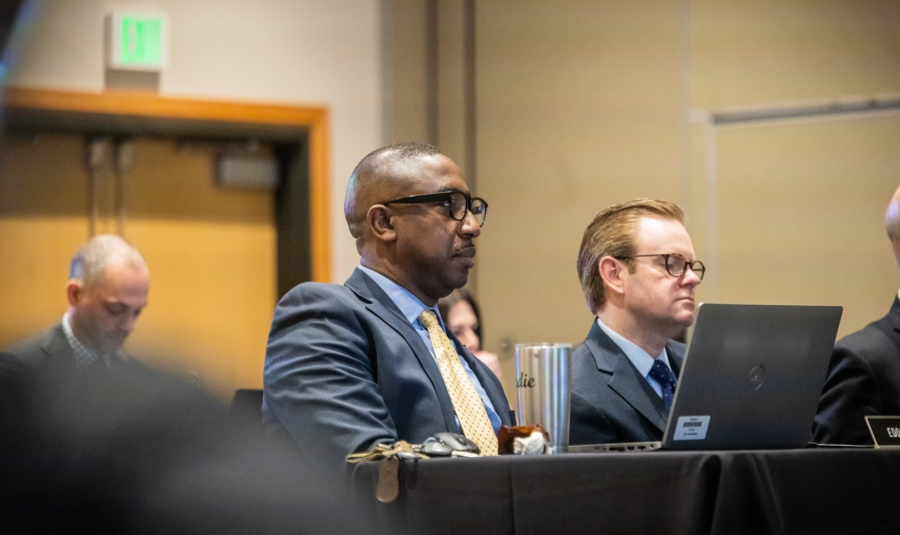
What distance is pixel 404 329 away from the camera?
186 centimetres

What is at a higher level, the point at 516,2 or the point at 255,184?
the point at 516,2

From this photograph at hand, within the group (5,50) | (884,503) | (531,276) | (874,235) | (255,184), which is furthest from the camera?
(255,184)

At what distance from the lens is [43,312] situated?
0.95 ft

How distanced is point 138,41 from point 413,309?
2751 millimetres

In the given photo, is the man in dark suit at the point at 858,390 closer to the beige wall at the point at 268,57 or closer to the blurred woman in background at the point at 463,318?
the blurred woman in background at the point at 463,318

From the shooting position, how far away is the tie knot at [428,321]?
2006mm

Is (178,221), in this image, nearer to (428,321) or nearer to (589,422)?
(428,321)

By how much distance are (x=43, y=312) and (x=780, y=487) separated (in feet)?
3.26

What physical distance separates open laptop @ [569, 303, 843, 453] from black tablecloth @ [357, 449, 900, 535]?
0.64 ft

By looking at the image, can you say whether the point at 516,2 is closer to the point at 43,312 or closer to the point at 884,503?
the point at 884,503

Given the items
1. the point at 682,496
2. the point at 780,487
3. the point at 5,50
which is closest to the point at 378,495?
the point at 682,496

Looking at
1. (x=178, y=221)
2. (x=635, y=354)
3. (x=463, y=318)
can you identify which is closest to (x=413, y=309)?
(x=635, y=354)

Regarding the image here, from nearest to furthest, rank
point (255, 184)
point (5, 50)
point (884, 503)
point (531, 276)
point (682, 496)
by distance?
point (5, 50)
point (682, 496)
point (884, 503)
point (531, 276)
point (255, 184)

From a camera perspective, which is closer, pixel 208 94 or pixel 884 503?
pixel 884 503
